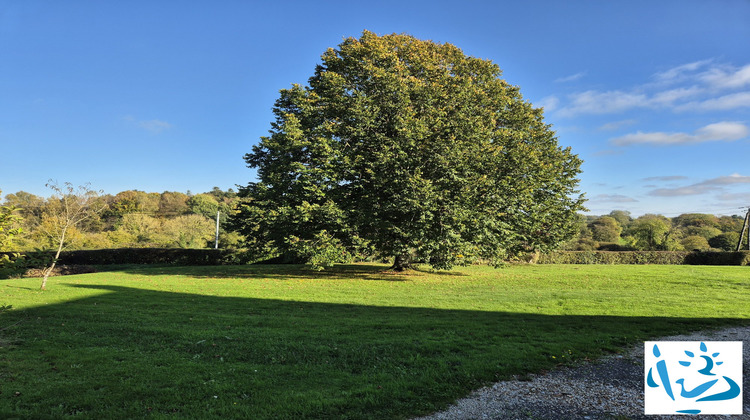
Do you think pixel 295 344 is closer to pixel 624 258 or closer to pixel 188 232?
pixel 624 258

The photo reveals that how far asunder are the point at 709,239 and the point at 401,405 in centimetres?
6730

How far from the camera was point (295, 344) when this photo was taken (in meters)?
7.18

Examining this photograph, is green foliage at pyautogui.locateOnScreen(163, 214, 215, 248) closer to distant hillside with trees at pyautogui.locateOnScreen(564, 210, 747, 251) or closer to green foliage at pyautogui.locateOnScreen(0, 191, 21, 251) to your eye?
green foliage at pyautogui.locateOnScreen(0, 191, 21, 251)

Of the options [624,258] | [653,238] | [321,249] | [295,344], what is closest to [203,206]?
[321,249]

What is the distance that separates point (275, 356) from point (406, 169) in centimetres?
1261

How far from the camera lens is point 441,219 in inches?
685

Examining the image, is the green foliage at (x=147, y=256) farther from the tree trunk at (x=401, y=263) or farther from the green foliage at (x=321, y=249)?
the green foliage at (x=321, y=249)

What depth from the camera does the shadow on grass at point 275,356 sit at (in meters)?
4.66

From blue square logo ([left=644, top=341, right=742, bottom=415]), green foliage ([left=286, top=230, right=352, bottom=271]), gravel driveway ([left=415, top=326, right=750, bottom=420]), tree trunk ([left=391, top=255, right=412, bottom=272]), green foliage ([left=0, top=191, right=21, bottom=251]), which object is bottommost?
gravel driveway ([left=415, top=326, right=750, bottom=420])

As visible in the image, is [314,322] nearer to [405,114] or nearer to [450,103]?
[405,114]

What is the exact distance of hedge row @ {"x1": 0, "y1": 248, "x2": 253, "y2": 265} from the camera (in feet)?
109

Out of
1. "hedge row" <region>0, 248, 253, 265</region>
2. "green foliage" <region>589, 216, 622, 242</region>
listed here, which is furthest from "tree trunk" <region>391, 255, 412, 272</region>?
"green foliage" <region>589, 216, 622, 242</region>

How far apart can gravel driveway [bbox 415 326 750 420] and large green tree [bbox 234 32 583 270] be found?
36.7 ft

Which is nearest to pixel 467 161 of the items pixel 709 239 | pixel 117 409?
pixel 117 409
